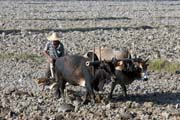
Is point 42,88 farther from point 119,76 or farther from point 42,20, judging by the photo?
point 42,20

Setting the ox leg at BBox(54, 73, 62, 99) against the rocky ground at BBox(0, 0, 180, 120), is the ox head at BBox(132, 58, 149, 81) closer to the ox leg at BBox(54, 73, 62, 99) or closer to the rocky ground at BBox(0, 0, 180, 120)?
the rocky ground at BBox(0, 0, 180, 120)

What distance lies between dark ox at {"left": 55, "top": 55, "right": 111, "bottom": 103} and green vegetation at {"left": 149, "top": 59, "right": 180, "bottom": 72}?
4721 mm

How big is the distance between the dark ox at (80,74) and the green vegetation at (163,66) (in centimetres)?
472

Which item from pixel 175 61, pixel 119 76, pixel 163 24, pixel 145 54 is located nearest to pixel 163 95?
pixel 119 76

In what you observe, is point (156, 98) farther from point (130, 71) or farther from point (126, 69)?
point (126, 69)

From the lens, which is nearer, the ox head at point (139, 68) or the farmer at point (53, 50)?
the ox head at point (139, 68)

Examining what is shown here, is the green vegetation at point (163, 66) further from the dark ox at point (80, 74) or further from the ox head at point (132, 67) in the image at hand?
the dark ox at point (80, 74)

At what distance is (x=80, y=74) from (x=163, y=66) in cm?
525

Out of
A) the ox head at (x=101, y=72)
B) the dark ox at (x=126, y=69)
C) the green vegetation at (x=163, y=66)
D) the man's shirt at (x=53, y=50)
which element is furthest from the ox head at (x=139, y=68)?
the green vegetation at (x=163, y=66)

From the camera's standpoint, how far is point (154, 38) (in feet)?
93.5

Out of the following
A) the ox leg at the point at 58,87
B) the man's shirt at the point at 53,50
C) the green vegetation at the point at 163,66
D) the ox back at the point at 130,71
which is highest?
the man's shirt at the point at 53,50

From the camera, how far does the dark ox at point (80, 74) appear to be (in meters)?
14.5

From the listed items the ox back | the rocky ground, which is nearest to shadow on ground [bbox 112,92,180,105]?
the rocky ground

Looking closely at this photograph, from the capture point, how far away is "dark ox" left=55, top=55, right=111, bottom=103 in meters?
14.5
